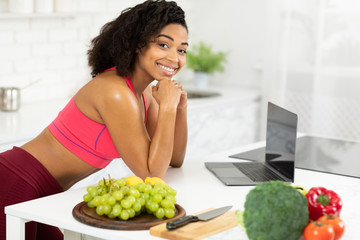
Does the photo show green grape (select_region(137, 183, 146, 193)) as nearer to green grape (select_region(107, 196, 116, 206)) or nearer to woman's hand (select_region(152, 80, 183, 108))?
green grape (select_region(107, 196, 116, 206))

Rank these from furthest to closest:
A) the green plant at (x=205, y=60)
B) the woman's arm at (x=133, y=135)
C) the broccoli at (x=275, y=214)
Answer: the green plant at (x=205, y=60), the woman's arm at (x=133, y=135), the broccoli at (x=275, y=214)

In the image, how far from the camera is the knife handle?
4.96 feet

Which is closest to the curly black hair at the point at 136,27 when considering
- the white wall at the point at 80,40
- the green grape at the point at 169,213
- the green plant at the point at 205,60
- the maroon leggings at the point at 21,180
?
the maroon leggings at the point at 21,180

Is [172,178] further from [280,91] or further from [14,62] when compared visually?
[280,91]

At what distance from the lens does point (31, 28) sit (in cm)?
361

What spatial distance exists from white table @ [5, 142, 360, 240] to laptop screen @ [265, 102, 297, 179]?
3.3 inches

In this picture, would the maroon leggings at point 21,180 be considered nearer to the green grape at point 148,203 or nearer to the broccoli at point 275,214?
the green grape at point 148,203

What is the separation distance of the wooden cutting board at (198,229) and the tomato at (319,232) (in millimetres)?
259

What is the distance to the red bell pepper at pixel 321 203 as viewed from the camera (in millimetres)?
1496

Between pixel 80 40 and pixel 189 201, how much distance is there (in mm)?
2376

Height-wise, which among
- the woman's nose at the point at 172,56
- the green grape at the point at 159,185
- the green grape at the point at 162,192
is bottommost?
the green grape at the point at 162,192

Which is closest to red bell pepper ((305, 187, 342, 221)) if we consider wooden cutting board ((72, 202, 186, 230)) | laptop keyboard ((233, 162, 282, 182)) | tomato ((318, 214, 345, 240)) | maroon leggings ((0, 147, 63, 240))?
tomato ((318, 214, 345, 240))

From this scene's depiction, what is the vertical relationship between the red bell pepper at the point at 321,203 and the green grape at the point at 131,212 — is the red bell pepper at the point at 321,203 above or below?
above

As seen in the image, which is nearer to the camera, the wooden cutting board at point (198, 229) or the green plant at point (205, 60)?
the wooden cutting board at point (198, 229)
